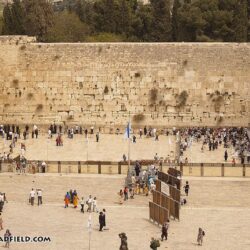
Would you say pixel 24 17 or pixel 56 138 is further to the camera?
pixel 24 17

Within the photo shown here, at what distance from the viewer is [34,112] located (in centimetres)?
4716

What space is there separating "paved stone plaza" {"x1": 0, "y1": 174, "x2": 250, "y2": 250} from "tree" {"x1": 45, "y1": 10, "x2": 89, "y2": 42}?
17.9 metres

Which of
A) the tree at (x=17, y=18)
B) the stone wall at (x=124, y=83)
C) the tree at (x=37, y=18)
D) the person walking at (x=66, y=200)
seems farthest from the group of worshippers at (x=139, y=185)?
the tree at (x=37, y=18)

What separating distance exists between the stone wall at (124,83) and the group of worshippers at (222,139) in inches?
54.7

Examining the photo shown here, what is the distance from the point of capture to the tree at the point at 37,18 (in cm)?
5322

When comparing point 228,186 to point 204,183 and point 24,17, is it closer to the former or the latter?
point 204,183

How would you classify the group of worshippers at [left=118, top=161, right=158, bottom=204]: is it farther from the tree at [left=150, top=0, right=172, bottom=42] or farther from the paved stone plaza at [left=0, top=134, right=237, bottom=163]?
the tree at [left=150, top=0, right=172, bottom=42]

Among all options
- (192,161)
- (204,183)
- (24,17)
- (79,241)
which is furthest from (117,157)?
(24,17)

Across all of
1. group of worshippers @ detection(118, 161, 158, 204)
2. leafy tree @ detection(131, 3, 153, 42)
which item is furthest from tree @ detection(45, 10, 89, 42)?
group of worshippers @ detection(118, 161, 158, 204)

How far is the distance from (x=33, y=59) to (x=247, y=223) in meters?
20.5

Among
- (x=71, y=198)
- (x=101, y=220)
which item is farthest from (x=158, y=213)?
(x=71, y=198)

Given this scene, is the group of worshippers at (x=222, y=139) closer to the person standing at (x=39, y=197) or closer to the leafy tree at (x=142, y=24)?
the person standing at (x=39, y=197)

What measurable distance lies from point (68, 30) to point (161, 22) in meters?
4.71

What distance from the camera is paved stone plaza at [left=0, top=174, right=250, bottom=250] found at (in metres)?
27.0
